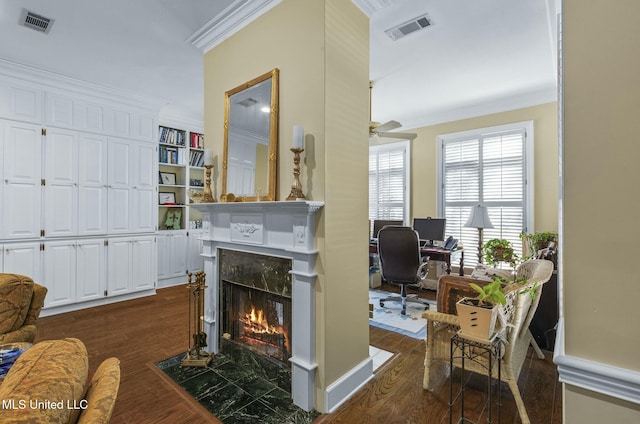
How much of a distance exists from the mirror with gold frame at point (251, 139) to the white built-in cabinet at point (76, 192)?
2555 millimetres

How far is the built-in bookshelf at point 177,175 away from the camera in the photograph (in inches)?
199

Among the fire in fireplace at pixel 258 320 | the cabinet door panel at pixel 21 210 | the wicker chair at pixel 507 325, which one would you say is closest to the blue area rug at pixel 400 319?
the wicker chair at pixel 507 325

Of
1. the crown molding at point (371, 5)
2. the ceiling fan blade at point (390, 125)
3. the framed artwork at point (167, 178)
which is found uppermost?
the crown molding at point (371, 5)

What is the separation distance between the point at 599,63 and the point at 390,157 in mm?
4914

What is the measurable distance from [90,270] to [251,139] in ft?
10.5

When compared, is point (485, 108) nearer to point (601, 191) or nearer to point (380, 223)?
point (380, 223)

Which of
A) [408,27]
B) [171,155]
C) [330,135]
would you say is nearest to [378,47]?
[408,27]

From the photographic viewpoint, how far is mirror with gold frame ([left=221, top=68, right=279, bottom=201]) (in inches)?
86.1

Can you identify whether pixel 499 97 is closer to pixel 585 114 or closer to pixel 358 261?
pixel 358 261

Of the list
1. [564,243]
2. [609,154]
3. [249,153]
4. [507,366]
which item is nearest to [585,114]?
[609,154]

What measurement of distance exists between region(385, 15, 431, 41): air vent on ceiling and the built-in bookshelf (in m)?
3.87

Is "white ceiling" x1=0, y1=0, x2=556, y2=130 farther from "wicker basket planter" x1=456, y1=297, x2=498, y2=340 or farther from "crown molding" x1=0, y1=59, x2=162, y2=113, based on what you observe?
"wicker basket planter" x1=456, y1=297, x2=498, y2=340

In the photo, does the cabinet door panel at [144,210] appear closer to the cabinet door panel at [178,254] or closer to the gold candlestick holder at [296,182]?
the cabinet door panel at [178,254]

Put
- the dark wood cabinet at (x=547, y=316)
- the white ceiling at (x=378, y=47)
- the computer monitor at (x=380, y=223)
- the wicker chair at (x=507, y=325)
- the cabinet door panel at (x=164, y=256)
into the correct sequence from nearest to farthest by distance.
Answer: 1. the wicker chair at (x=507, y=325)
2. the white ceiling at (x=378, y=47)
3. the dark wood cabinet at (x=547, y=316)
4. the cabinet door panel at (x=164, y=256)
5. the computer monitor at (x=380, y=223)
